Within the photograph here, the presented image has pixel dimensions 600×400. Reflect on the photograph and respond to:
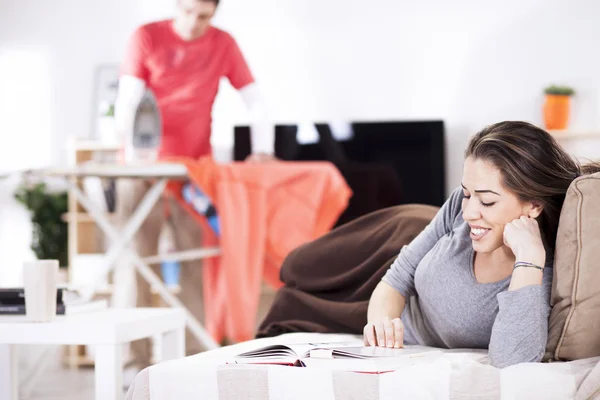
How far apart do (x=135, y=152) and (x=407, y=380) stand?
91.5 inches

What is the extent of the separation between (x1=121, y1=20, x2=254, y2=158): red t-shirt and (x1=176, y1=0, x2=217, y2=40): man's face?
4cm

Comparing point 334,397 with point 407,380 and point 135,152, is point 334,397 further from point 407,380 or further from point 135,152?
point 135,152

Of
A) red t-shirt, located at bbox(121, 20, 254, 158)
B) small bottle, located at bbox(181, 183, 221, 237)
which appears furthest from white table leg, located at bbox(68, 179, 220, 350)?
red t-shirt, located at bbox(121, 20, 254, 158)

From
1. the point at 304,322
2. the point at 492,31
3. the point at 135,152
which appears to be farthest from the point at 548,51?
the point at 304,322

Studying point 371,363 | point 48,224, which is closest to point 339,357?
point 371,363

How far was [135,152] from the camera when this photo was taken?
3.48 m

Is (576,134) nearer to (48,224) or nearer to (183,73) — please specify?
(183,73)

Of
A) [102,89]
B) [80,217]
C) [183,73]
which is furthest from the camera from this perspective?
[102,89]

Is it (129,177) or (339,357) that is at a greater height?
(129,177)

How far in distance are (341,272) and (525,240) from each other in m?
0.64

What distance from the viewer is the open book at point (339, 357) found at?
4.71ft

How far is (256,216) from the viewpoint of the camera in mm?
3416

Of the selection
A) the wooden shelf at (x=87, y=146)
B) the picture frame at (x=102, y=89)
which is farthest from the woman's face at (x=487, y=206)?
the picture frame at (x=102, y=89)

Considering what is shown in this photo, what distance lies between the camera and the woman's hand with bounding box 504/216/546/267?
1548 mm
